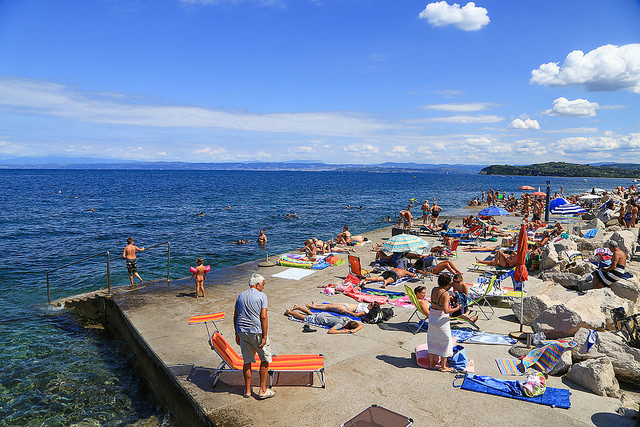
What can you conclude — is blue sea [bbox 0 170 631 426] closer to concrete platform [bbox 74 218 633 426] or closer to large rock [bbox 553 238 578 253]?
concrete platform [bbox 74 218 633 426]

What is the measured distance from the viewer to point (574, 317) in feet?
23.1

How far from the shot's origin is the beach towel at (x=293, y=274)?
13.0m

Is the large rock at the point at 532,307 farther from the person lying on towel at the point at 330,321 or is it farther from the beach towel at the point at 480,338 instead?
the person lying on towel at the point at 330,321

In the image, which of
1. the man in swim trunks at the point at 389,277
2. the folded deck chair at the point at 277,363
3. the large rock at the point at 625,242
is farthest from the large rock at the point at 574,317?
the large rock at the point at 625,242

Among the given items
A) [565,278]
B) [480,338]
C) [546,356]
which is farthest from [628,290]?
[546,356]

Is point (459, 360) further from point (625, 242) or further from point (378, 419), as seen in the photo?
Answer: point (625, 242)

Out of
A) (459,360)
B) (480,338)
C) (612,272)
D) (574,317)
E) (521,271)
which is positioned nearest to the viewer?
(459,360)

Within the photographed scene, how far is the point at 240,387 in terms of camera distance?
595 cm

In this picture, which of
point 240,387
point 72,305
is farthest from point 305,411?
point 72,305

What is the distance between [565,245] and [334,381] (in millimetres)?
11945

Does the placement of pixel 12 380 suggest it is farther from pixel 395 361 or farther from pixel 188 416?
pixel 395 361

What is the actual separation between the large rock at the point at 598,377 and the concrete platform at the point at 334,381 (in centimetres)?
15

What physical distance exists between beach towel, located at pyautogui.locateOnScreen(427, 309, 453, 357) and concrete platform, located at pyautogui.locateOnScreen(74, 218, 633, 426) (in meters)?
0.38

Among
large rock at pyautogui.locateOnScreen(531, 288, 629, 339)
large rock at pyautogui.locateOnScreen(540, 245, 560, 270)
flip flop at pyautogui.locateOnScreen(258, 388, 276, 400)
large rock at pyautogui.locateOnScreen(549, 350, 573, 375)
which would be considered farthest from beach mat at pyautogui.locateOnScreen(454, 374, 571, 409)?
large rock at pyautogui.locateOnScreen(540, 245, 560, 270)
